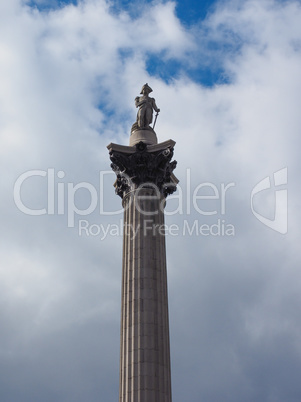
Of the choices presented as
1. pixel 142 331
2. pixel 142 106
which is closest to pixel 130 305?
pixel 142 331

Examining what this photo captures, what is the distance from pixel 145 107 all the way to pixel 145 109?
18 centimetres

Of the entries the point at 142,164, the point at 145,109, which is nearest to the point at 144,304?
the point at 142,164

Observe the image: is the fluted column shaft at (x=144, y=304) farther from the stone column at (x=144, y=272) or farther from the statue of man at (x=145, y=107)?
the statue of man at (x=145, y=107)

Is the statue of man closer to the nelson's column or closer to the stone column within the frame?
the nelson's column

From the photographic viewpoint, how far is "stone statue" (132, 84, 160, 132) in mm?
42125

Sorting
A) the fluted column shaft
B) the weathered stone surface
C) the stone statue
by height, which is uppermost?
the stone statue

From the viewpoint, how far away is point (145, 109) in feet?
140

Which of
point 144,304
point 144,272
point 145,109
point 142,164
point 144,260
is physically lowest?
point 144,304

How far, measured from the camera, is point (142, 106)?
4294 cm

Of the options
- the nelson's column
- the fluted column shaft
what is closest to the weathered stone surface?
A: the nelson's column

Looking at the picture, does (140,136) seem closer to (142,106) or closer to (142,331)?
(142,106)

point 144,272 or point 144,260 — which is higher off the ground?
point 144,260

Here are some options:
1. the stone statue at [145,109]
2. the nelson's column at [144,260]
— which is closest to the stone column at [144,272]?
the nelson's column at [144,260]

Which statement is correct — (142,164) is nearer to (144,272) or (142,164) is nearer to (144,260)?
(144,260)
